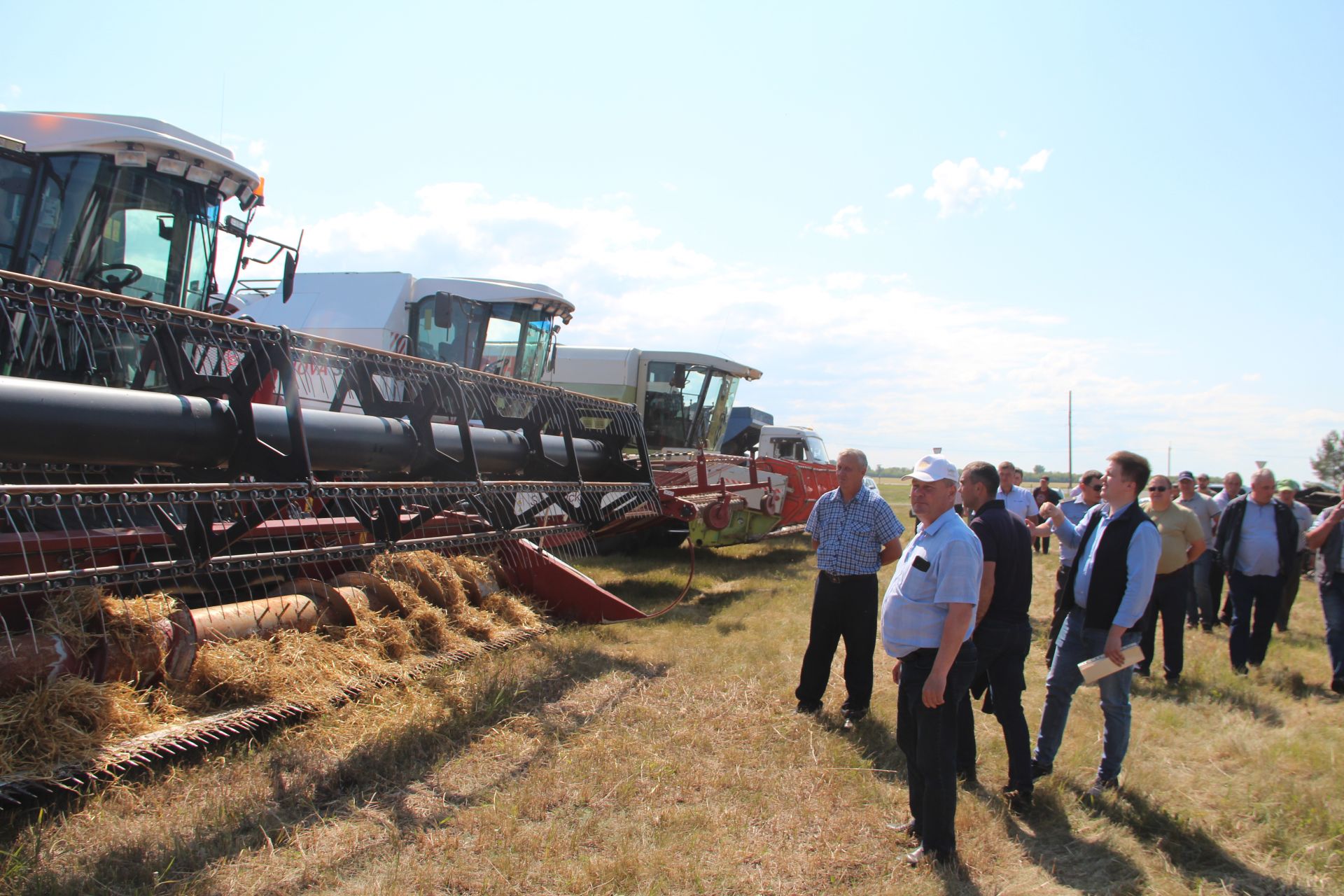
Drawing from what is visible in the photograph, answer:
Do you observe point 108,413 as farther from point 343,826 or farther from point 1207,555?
point 1207,555

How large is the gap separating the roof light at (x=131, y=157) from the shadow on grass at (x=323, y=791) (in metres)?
3.94

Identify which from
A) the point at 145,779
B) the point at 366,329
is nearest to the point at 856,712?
the point at 145,779

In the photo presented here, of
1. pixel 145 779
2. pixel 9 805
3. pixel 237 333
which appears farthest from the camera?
pixel 237 333

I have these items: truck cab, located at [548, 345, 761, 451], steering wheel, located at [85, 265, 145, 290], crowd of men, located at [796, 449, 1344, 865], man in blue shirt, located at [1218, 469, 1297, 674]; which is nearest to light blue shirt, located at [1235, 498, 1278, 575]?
man in blue shirt, located at [1218, 469, 1297, 674]

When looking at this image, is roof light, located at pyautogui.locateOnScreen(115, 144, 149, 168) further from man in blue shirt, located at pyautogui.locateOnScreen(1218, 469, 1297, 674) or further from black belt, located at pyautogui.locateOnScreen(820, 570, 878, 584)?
man in blue shirt, located at pyautogui.locateOnScreen(1218, 469, 1297, 674)

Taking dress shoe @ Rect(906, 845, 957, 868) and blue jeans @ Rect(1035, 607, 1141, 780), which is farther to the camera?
blue jeans @ Rect(1035, 607, 1141, 780)

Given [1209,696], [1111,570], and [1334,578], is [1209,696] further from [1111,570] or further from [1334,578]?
[1111,570]

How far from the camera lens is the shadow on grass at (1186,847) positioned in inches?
125

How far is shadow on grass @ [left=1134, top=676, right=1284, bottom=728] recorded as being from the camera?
5.36 m

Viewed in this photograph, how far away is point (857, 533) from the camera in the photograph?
4.81 meters

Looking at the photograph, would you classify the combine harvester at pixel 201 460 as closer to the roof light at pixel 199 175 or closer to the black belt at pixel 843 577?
the roof light at pixel 199 175

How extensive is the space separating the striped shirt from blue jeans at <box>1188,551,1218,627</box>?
4.69 metres

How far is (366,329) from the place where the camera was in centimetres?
1054

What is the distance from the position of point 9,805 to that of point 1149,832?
4.59m
